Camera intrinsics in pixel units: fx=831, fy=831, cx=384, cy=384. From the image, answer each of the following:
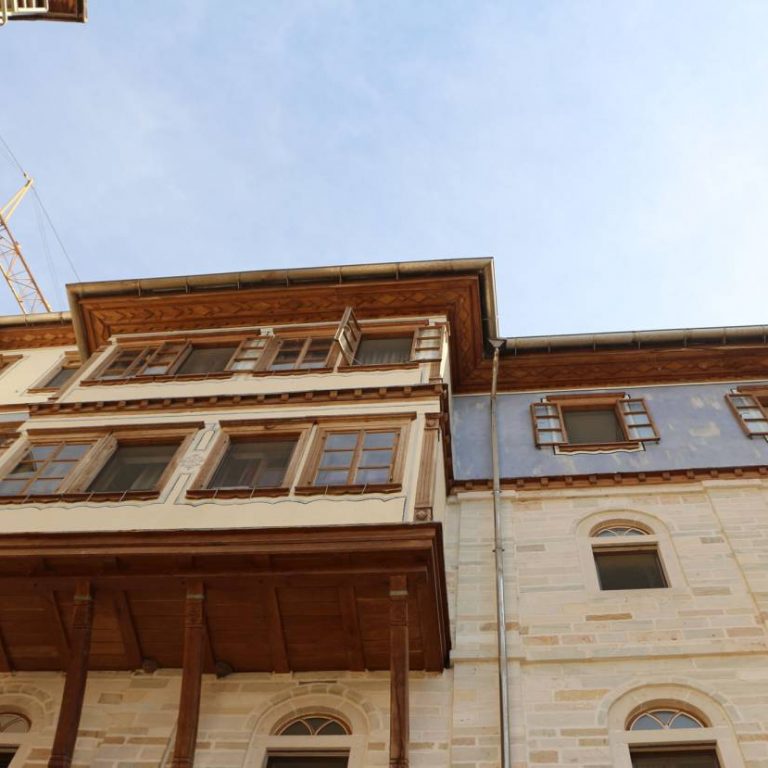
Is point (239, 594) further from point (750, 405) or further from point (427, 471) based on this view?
point (750, 405)

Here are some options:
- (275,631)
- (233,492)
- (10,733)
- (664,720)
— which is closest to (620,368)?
(664,720)

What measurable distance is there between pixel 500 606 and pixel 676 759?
264 centimetres

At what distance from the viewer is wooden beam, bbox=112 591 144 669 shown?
979cm

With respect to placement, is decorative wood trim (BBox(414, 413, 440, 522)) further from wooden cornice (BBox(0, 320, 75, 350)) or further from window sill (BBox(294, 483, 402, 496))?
wooden cornice (BBox(0, 320, 75, 350))

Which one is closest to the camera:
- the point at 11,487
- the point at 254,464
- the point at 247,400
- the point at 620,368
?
the point at 11,487

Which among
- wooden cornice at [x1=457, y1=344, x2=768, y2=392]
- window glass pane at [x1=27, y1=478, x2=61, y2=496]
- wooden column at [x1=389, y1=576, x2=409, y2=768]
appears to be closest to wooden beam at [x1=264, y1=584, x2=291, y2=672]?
wooden column at [x1=389, y1=576, x2=409, y2=768]

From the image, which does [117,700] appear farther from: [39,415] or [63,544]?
[39,415]

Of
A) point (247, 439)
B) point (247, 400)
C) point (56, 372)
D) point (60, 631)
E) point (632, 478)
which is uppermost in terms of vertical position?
point (56, 372)

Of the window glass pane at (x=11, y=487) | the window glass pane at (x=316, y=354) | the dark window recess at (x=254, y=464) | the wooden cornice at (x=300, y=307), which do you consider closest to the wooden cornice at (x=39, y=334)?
the wooden cornice at (x=300, y=307)

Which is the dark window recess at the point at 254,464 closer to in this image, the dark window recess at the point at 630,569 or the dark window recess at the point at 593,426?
the dark window recess at the point at 630,569

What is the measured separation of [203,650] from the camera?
9414 mm

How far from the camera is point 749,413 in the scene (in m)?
14.8

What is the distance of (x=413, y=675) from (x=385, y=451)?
304cm

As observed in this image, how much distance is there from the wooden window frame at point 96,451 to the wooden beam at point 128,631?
152 centimetres
